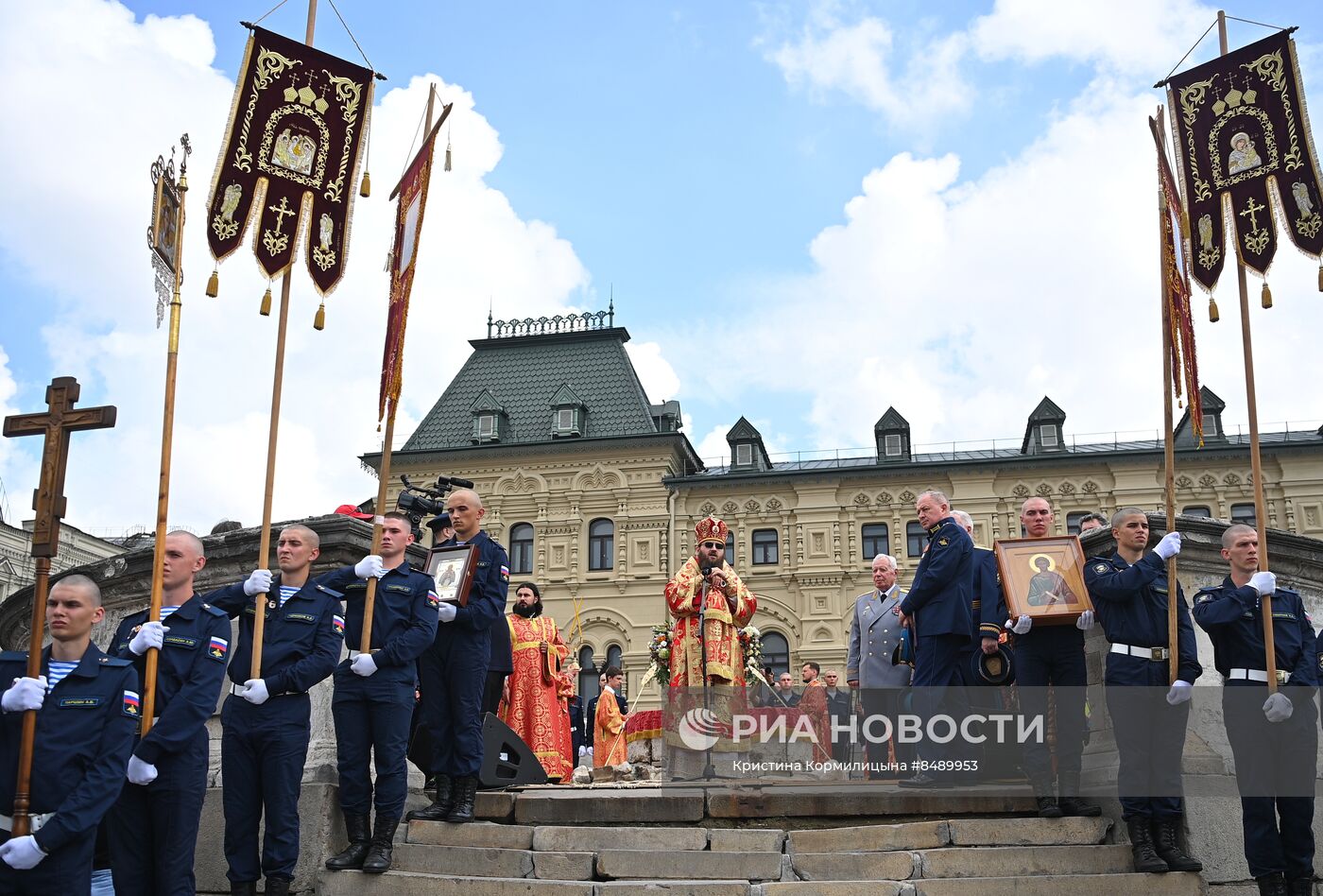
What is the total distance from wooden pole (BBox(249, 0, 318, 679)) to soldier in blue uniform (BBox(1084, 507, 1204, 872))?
4407mm

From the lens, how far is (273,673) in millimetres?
5922

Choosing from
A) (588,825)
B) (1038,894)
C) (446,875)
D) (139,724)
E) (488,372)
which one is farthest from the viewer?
(488,372)

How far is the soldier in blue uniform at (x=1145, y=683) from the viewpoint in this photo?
5918 millimetres

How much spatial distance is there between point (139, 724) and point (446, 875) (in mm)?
1797

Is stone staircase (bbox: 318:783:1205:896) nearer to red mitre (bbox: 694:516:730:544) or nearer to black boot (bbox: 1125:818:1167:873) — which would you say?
black boot (bbox: 1125:818:1167:873)

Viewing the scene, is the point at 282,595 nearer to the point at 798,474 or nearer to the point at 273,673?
the point at 273,673

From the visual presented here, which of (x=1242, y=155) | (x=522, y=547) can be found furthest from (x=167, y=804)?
(x=522, y=547)

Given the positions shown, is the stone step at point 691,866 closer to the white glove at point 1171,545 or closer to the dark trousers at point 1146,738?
the dark trousers at point 1146,738

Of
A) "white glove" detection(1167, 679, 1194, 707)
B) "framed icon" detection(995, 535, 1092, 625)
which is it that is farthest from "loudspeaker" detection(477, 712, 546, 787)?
"white glove" detection(1167, 679, 1194, 707)

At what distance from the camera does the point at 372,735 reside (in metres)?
6.36

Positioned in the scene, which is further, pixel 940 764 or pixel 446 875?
pixel 940 764

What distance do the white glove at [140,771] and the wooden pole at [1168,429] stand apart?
491 centimetres

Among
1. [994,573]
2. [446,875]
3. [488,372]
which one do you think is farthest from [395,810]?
[488,372]

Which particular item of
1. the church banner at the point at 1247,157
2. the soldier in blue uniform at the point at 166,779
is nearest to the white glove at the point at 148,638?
the soldier in blue uniform at the point at 166,779
